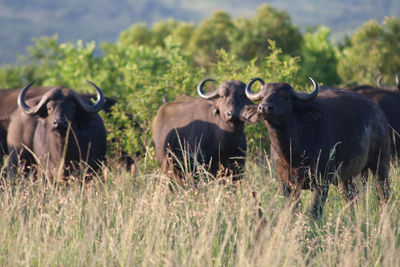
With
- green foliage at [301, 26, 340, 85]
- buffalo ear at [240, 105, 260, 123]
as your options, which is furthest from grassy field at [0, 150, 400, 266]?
green foliage at [301, 26, 340, 85]

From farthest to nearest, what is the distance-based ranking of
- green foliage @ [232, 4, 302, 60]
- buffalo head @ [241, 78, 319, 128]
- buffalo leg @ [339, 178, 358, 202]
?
1. green foliage @ [232, 4, 302, 60]
2. buffalo leg @ [339, 178, 358, 202]
3. buffalo head @ [241, 78, 319, 128]

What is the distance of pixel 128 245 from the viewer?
15.1 ft

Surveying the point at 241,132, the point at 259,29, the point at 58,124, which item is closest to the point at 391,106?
the point at 241,132

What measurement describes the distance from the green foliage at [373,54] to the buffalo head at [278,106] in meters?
14.9

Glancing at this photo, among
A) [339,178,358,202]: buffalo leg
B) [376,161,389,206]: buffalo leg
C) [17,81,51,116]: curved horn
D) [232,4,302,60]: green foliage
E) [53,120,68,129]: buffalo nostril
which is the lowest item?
[339,178,358,202]: buffalo leg

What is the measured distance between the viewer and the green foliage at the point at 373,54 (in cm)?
2123

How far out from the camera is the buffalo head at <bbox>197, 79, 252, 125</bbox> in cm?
794

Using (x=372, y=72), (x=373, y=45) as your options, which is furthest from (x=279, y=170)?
(x=373, y=45)

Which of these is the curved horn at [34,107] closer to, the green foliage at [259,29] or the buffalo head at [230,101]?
the buffalo head at [230,101]

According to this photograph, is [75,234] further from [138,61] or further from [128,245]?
[138,61]

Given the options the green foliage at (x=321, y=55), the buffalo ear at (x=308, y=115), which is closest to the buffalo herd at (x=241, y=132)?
the buffalo ear at (x=308, y=115)

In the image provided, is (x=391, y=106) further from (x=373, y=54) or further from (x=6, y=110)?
(x=373, y=54)

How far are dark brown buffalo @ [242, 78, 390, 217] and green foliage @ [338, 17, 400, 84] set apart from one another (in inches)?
564

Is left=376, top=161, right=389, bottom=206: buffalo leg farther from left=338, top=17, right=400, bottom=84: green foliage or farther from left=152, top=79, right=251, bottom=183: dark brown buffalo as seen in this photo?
left=338, top=17, right=400, bottom=84: green foliage
